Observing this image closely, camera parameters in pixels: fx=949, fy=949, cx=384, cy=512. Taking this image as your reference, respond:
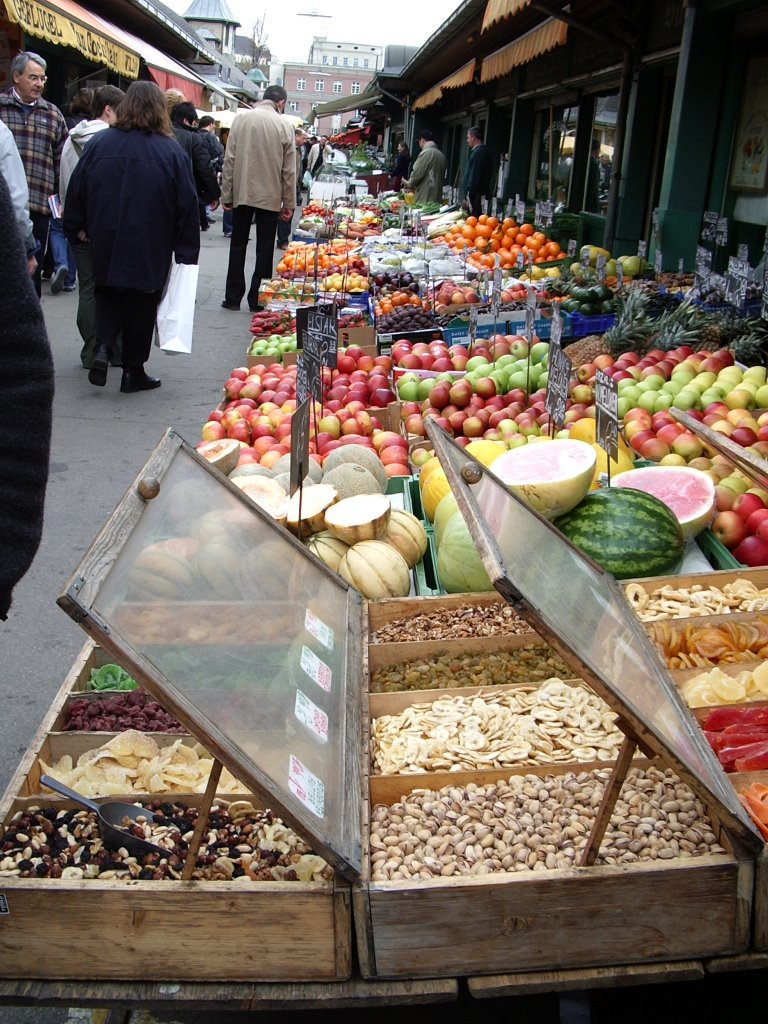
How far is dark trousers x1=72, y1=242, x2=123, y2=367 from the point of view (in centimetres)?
812

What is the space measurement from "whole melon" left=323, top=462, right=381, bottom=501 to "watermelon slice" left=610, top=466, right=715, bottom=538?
1009 millimetres

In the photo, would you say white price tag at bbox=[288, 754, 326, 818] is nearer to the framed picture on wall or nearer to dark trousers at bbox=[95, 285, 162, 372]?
dark trousers at bbox=[95, 285, 162, 372]

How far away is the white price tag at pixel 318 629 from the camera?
2.41m

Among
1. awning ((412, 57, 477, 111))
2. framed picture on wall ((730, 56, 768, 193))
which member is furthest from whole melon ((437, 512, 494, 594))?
awning ((412, 57, 477, 111))

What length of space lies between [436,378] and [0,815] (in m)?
4.45

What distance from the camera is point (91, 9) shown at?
16891 mm

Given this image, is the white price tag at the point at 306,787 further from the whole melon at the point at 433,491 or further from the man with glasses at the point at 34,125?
the man with glasses at the point at 34,125

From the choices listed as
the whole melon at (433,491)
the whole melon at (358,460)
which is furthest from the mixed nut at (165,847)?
the whole melon at (358,460)

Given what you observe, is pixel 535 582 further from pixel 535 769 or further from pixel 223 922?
pixel 223 922

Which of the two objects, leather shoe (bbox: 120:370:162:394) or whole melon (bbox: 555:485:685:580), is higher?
whole melon (bbox: 555:485:685:580)

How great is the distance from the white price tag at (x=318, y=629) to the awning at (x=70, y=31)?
8873mm

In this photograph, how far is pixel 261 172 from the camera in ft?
34.7

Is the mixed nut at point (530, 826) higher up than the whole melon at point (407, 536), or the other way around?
the whole melon at point (407, 536)

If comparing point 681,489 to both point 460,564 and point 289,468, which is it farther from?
point 289,468
